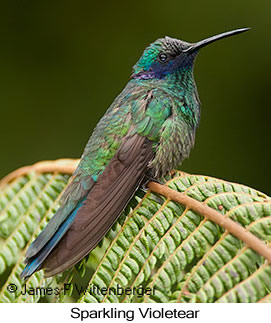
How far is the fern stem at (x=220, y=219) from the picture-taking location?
82.4 inches

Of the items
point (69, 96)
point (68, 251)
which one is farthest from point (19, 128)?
point (68, 251)

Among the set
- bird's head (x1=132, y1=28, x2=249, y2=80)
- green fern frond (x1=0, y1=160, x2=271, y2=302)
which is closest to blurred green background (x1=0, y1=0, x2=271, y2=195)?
bird's head (x1=132, y1=28, x2=249, y2=80)

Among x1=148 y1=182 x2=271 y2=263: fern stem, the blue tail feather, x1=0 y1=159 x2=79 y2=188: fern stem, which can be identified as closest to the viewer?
x1=148 y1=182 x2=271 y2=263: fern stem

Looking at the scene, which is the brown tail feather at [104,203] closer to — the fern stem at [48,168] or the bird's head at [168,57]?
the fern stem at [48,168]

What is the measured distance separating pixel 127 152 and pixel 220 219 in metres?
0.98

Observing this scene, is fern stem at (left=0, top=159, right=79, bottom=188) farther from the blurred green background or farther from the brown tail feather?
the blurred green background

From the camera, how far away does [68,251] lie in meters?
2.64

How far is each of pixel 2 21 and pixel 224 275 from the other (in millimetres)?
5115

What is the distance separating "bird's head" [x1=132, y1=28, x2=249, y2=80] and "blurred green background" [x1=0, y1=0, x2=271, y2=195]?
2229 millimetres

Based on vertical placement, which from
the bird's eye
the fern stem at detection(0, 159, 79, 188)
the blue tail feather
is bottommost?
the blue tail feather

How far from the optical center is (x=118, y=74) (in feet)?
20.8

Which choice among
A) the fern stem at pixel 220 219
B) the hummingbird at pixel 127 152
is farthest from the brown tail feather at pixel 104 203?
the fern stem at pixel 220 219

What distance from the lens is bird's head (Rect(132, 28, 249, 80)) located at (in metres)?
3.66

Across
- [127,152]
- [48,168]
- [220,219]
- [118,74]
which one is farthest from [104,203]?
[118,74]
